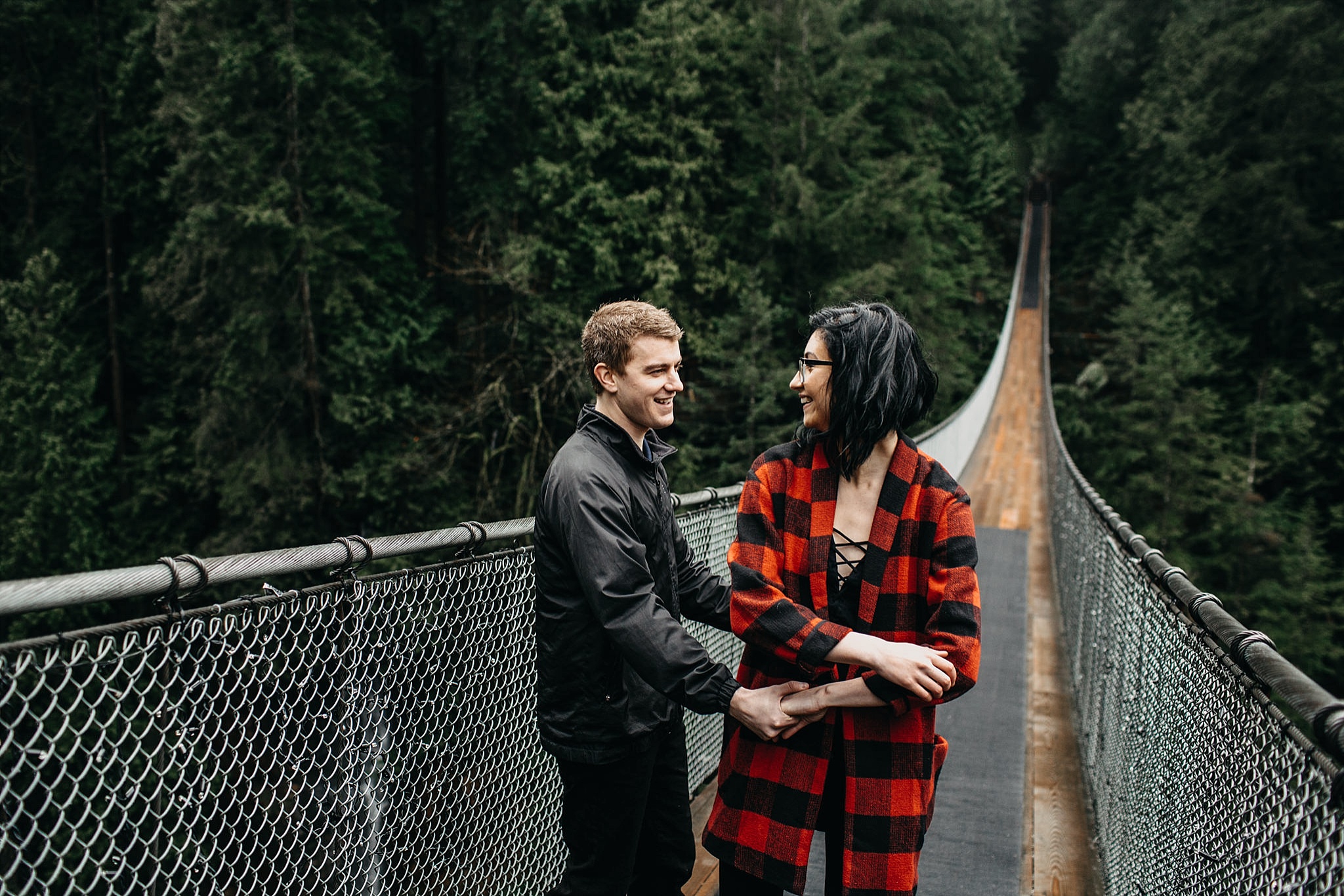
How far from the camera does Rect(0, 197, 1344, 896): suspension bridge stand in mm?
1282

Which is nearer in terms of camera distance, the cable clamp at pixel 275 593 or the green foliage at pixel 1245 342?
the cable clamp at pixel 275 593

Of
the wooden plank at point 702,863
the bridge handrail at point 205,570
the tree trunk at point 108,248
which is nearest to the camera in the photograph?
the bridge handrail at point 205,570

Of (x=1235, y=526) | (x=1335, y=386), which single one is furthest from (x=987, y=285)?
(x=1235, y=526)

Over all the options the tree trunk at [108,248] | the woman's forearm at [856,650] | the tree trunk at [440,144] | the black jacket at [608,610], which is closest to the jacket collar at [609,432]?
the black jacket at [608,610]

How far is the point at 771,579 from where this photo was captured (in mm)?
1630

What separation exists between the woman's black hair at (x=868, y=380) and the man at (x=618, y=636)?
0.38m

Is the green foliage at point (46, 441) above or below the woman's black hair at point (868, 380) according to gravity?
below

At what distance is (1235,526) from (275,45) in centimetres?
2177

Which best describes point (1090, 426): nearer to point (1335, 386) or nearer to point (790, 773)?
point (1335, 386)

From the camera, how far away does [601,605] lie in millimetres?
1650

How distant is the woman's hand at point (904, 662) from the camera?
1.50m

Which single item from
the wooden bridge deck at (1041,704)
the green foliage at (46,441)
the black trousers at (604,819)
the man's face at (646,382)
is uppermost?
the man's face at (646,382)

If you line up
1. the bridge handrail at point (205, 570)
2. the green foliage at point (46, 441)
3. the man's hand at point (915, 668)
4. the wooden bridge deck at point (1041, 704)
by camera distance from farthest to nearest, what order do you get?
the green foliage at point (46, 441), the wooden bridge deck at point (1041, 704), the man's hand at point (915, 668), the bridge handrail at point (205, 570)

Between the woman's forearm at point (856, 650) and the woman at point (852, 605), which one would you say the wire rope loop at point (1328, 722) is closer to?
the woman at point (852, 605)
